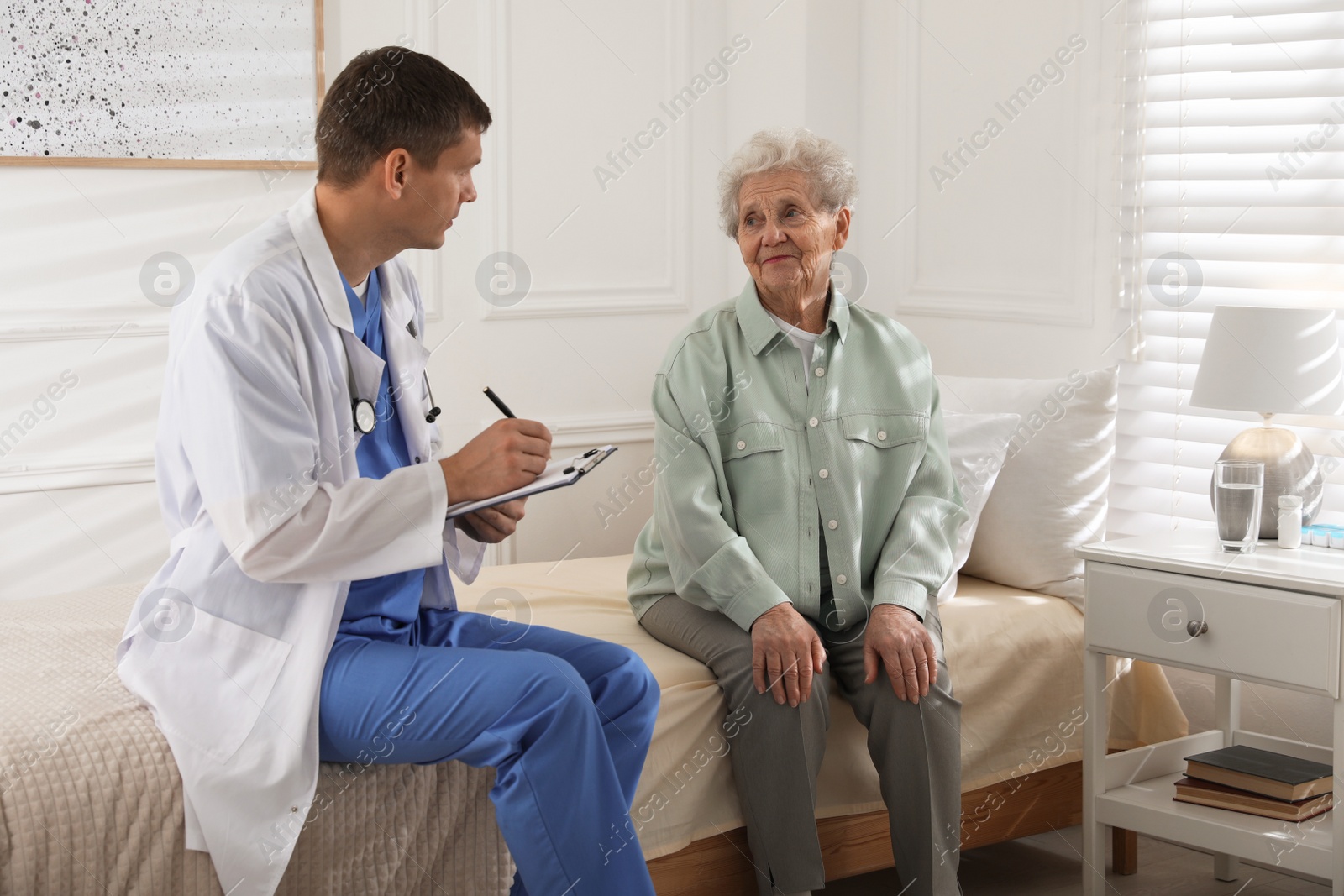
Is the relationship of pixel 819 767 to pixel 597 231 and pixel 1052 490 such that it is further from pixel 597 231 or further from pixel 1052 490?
pixel 597 231

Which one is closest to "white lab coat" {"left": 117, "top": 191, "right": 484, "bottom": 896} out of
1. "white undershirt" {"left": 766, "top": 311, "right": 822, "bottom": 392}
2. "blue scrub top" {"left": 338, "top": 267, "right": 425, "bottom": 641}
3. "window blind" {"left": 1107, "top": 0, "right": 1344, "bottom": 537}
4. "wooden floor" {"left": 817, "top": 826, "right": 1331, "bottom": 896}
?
"blue scrub top" {"left": 338, "top": 267, "right": 425, "bottom": 641}

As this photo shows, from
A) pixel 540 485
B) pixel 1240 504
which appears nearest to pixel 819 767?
pixel 540 485

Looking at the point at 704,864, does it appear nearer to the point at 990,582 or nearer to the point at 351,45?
the point at 990,582

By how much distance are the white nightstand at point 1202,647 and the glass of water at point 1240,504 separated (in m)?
0.03

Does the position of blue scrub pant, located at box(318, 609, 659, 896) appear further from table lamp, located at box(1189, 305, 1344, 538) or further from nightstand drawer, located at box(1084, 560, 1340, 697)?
table lamp, located at box(1189, 305, 1344, 538)

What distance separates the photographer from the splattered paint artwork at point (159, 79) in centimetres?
265

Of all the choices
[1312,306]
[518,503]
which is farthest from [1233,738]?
[518,503]

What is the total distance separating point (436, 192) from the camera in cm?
172

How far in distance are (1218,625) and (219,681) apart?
160 cm

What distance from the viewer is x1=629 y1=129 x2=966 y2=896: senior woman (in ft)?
6.61

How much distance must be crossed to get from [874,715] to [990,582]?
0.71m

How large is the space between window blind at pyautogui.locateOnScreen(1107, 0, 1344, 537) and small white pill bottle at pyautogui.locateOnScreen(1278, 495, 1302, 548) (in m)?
0.27

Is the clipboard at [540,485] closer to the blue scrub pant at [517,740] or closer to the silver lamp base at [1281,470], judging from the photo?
the blue scrub pant at [517,740]

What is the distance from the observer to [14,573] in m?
2.72
